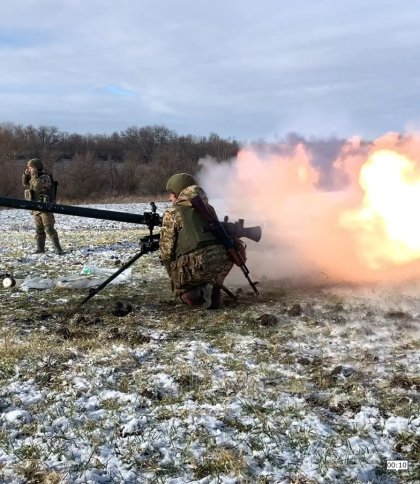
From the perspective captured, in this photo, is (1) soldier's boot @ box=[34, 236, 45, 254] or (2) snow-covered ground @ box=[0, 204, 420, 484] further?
(1) soldier's boot @ box=[34, 236, 45, 254]

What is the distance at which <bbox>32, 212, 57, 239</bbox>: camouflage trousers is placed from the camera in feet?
43.2

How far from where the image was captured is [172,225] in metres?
7.53

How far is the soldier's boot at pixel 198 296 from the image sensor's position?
7.65 m

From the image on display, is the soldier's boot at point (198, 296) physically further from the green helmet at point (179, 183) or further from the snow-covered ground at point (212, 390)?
the green helmet at point (179, 183)

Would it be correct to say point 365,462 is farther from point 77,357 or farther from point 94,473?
point 77,357

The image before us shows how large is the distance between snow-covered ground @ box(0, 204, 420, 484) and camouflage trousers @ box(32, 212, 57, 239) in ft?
17.1

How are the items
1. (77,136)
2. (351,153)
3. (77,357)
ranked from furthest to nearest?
(77,136), (351,153), (77,357)

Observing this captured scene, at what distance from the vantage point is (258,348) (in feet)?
19.4

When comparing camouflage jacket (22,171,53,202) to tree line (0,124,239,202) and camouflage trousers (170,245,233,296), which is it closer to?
camouflage trousers (170,245,233,296)

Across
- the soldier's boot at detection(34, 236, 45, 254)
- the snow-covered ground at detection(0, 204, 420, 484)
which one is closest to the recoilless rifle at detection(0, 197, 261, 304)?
the snow-covered ground at detection(0, 204, 420, 484)

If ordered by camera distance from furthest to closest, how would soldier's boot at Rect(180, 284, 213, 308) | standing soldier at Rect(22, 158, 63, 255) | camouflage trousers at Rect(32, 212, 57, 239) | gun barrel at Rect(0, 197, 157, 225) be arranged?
standing soldier at Rect(22, 158, 63, 255), camouflage trousers at Rect(32, 212, 57, 239), soldier's boot at Rect(180, 284, 213, 308), gun barrel at Rect(0, 197, 157, 225)

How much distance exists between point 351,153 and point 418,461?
896 centimetres

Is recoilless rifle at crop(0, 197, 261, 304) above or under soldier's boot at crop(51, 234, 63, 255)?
above

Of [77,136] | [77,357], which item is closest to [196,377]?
[77,357]
